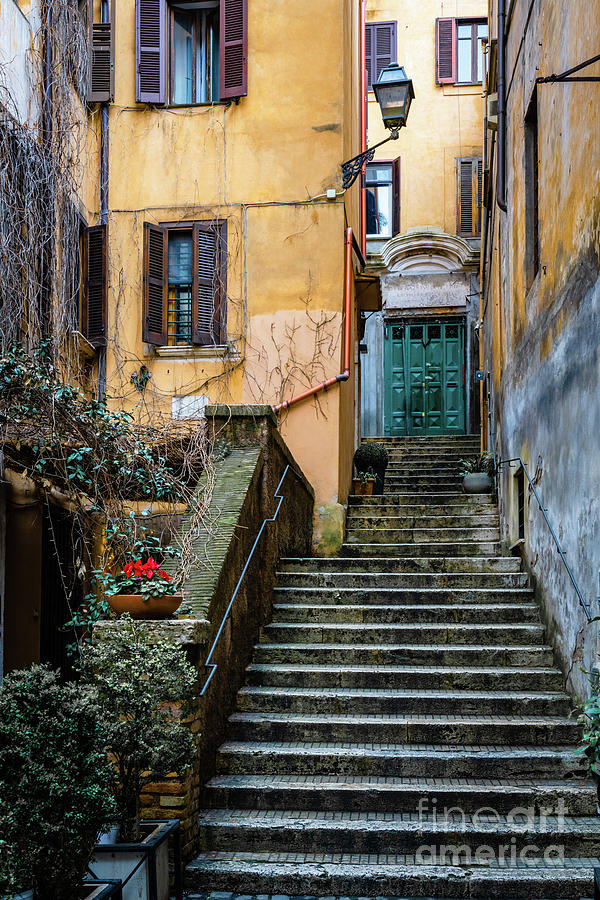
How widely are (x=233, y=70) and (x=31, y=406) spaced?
612cm

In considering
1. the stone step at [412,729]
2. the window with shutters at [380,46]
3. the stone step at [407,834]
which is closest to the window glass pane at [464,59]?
the window with shutters at [380,46]

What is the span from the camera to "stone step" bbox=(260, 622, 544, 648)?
7.48 metres

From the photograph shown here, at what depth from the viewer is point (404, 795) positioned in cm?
573

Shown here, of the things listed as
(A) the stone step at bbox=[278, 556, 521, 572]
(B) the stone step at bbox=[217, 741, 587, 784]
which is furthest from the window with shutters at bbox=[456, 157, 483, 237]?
(B) the stone step at bbox=[217, 741, 587, 784]

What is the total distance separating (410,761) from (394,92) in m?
6.56

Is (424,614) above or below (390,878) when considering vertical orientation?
above

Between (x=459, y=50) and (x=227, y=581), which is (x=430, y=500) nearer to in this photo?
(x=227, y=581)

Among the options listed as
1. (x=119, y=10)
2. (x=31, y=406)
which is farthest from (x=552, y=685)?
(x=119, y=10)

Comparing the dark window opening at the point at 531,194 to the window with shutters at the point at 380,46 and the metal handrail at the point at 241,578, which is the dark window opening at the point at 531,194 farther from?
the window with shutters at the point at 380,46

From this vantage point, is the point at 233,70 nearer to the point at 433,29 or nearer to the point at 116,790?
the point at 116,790

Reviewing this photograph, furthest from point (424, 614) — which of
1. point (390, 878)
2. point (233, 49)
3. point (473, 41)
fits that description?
point (473, 41)

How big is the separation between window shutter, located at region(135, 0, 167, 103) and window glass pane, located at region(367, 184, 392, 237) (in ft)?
28.8

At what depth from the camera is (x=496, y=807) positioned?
18.6 ft

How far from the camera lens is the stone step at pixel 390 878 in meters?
5.06
